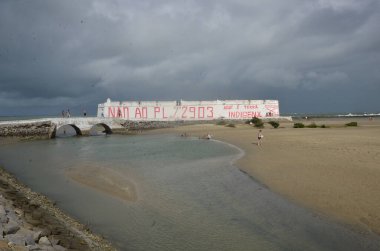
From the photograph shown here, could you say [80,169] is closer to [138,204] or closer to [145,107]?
[138,204]

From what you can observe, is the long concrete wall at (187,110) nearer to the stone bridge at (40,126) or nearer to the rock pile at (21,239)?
the stone bridge at (40,126)

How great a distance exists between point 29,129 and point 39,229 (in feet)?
150

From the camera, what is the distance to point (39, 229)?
9.30 metres

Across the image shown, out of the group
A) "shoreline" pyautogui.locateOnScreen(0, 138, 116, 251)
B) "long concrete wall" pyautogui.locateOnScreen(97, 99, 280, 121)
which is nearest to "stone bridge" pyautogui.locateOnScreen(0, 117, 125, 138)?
"long concrete wall" pyautogui.locateOnScreen(97, 99, 280, 121)

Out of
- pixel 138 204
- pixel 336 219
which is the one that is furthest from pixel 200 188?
pixel 336 219

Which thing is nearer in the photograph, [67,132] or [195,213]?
[195,213]

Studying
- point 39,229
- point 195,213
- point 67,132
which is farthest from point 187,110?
point 39,229

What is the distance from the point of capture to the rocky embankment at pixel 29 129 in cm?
4959

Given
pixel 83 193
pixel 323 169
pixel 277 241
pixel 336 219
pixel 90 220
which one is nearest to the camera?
pixel 277 241

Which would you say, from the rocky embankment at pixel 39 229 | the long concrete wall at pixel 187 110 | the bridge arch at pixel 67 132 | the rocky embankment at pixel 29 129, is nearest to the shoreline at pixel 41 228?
the rocky embankment at pixel 39 229

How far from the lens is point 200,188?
1590 centimetres

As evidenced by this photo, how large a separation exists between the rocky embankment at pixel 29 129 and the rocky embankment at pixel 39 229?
3938cm

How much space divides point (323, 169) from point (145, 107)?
178ft

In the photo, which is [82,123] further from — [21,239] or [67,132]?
[21,239]
